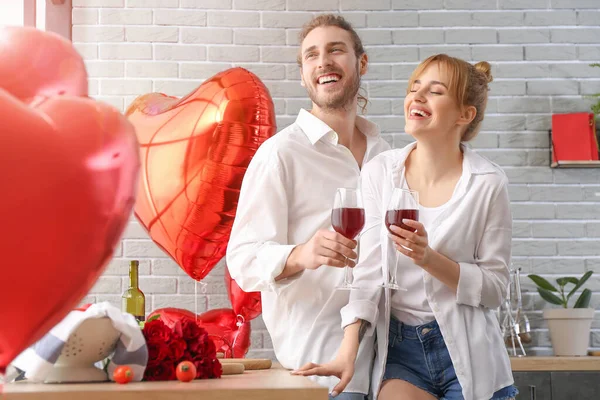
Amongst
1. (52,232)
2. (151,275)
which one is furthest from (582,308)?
(52,232)

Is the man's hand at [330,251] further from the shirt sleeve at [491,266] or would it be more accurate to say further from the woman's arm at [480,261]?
the shirt sleeve at [491,266]

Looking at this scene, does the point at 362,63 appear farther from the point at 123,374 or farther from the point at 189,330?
the point at 123,374

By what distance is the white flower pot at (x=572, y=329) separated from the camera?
3.47m

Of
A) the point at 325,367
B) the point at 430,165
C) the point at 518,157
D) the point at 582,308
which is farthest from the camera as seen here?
the point at 518,157

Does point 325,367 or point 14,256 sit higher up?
point 14,256

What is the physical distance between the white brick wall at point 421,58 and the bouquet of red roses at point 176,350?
197cm

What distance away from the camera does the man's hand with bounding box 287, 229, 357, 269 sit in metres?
1.87

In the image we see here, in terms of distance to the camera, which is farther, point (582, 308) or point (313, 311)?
point (582, 308)

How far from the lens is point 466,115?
2.21m

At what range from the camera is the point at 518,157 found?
3730 millimetres

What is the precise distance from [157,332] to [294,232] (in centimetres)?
83

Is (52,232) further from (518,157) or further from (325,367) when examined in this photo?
(518,157)

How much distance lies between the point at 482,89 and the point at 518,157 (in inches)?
62.7

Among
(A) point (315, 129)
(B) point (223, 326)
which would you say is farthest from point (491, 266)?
(B) point (223, 326)
